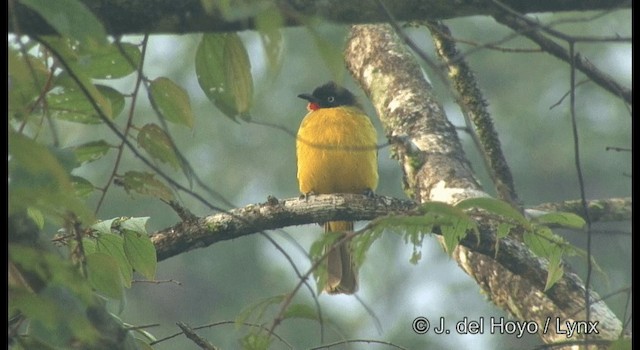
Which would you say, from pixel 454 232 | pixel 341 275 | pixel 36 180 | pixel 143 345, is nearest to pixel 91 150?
pixel 143 345

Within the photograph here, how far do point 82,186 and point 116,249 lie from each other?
324 millimetres

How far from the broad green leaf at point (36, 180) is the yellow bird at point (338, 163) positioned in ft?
11.5

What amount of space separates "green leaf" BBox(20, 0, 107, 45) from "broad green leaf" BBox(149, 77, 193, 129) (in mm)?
456

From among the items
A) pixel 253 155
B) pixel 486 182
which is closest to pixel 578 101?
pixel 486 182

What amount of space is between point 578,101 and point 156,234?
16.8m

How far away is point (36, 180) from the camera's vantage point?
1.47m

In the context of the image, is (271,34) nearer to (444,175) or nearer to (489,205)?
(489,205)

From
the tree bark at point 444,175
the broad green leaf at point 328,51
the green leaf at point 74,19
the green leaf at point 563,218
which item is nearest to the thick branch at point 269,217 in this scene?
the tree bark at point 444,175

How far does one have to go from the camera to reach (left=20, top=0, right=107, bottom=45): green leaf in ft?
5.12

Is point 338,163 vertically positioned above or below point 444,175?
above

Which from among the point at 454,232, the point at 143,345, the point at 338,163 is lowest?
the point at 143,345
